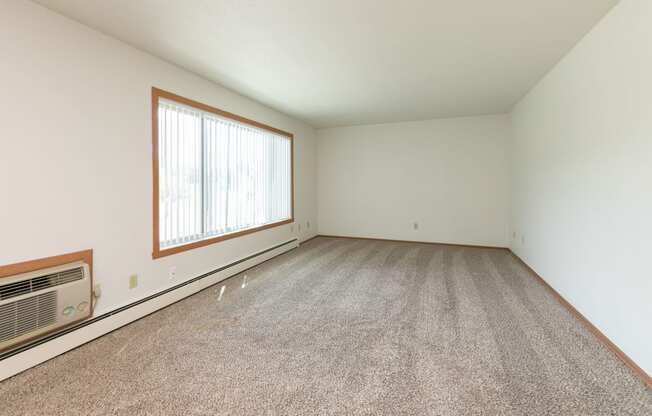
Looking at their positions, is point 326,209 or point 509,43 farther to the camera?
point 326,209

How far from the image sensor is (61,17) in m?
2.19

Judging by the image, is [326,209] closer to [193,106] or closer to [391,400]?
[193,106]

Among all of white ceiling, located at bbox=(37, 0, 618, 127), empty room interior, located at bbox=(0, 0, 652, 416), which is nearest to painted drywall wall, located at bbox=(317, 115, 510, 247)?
empty room interior, located at bbox=(0, 0, 652, 416)

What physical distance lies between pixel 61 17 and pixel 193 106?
1271 mm

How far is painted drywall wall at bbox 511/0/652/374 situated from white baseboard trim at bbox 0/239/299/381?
376cm

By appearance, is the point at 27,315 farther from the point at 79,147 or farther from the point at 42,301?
the point at 79,147

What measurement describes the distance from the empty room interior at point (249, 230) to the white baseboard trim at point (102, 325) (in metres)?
0.01

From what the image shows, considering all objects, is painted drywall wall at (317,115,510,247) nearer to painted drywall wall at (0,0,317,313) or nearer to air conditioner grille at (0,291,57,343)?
painted drywall wall at (0,0,317,313)

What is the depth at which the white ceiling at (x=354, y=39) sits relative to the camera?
2.15m

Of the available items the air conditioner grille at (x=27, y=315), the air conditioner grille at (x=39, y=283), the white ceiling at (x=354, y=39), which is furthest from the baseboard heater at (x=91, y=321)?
the white ceiling at (x=354, y=39)

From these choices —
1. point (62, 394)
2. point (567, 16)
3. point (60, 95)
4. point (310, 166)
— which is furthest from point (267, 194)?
point (567, 16)

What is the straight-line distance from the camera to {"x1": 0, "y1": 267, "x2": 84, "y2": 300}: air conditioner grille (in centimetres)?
187

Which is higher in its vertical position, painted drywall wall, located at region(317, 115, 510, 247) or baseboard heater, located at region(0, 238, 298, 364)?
painted drywall wall, located at region(317, 115, 510, 247)

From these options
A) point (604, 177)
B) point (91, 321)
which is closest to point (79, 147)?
point (91, 321)
